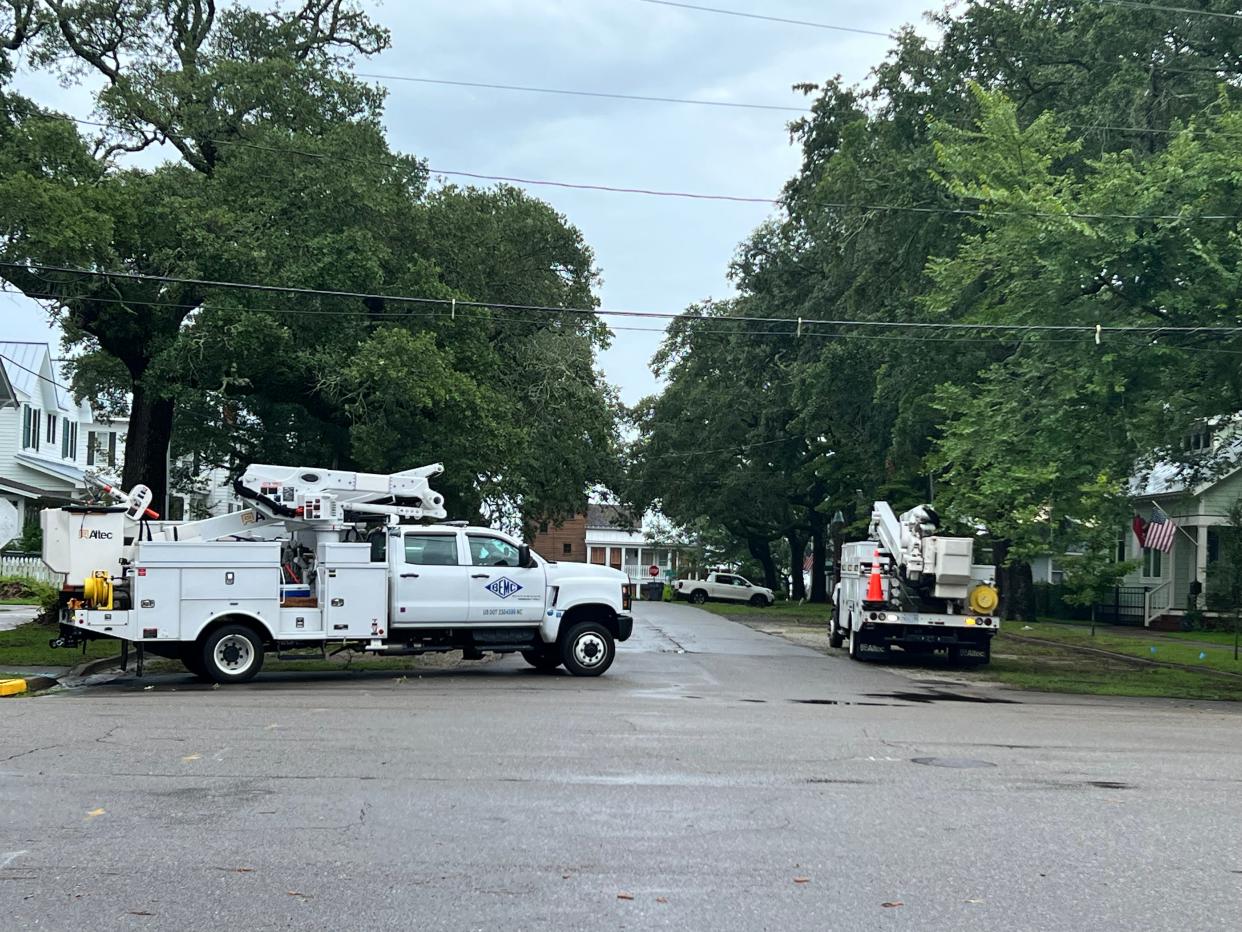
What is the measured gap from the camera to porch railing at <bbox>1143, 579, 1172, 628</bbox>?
42688 mm

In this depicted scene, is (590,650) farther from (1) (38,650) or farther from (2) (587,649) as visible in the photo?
(1) (38,650)

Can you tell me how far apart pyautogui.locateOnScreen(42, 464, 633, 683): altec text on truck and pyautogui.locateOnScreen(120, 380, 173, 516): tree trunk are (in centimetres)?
732

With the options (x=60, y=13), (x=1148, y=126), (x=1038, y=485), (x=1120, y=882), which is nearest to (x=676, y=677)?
(x=1038, y=485)

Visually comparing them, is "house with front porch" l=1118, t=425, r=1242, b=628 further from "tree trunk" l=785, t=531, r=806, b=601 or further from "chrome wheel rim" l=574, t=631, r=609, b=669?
"chrome wheel rim" l=574, t=631, r=609, b=669

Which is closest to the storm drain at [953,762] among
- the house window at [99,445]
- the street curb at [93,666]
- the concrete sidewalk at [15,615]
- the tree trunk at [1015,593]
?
the street curb at [93,666]

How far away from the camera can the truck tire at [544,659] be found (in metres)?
18.9

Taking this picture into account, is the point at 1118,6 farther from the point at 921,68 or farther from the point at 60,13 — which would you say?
the point at 60,13

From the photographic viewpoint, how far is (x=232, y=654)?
16875mm

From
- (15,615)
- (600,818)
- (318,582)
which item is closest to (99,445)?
(15,615)

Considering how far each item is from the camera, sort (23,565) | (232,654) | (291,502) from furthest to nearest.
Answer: (23,565), (291,502), (232,654)

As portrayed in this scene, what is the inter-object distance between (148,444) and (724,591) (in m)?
40.9

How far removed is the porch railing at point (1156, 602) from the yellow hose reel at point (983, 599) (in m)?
23.0

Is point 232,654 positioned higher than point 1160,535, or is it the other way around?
point 1160,535

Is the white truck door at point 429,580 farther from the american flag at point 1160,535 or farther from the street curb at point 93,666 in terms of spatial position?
the american flag at point 1160,535
